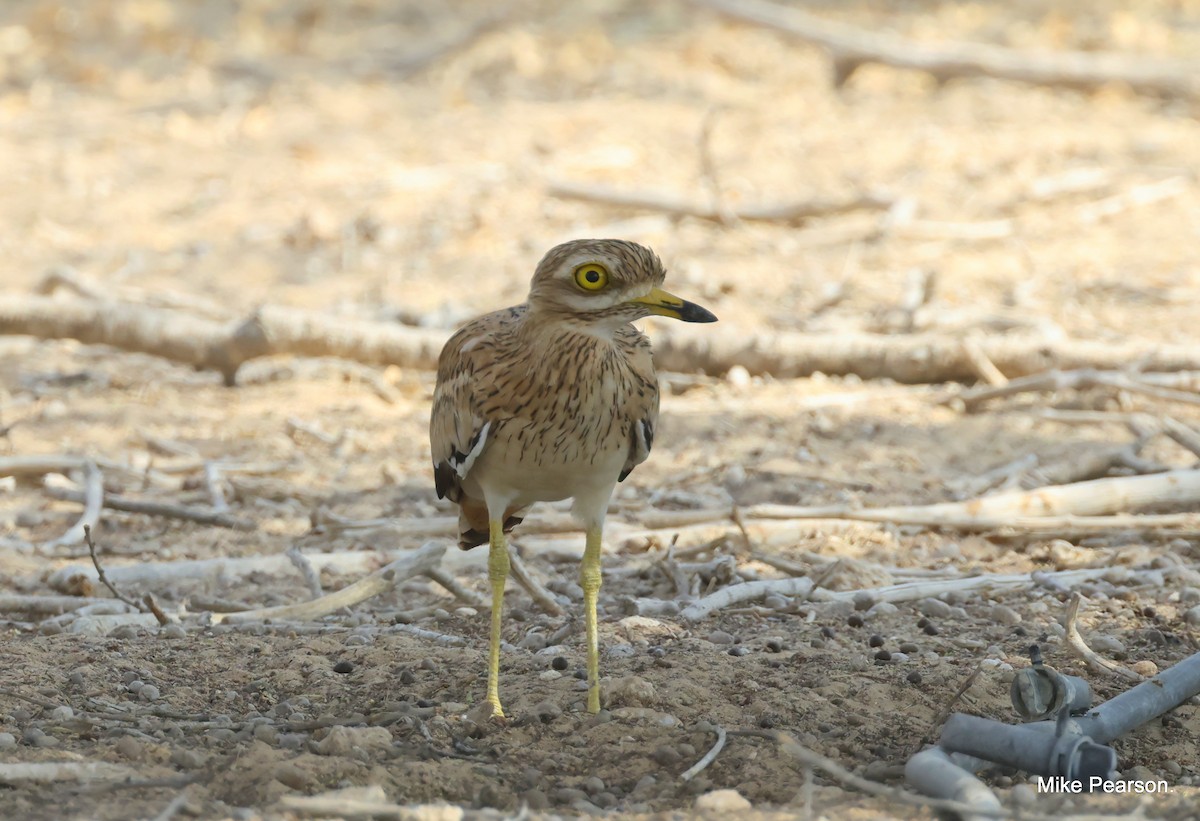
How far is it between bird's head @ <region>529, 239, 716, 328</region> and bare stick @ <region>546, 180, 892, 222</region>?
5787 millimetres

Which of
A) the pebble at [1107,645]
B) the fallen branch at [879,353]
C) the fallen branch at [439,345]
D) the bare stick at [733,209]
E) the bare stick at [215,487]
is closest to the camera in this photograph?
the pebble at [1107,645]

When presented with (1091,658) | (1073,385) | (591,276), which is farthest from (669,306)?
(1073,385)

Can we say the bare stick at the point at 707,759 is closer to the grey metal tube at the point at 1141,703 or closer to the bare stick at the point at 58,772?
the grey metal tube at the point at 1141,703

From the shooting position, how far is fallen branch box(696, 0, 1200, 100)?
1148cm

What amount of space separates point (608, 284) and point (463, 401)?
55 centimetres

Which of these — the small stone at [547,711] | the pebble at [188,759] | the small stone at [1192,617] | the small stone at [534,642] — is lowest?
the pebble at [188,759]

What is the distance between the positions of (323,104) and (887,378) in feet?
22.6

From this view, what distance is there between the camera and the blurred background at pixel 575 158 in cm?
829

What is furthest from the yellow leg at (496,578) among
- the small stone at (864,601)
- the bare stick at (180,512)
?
→ the bare stick at (180,512)

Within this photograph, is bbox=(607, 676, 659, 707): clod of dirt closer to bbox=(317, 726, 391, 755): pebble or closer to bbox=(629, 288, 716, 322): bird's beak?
bbox=(317, 726, 391, 755): pebble

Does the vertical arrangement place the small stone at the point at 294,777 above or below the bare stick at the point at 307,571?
below

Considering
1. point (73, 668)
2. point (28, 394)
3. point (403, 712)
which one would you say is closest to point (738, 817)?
point (403, 712)

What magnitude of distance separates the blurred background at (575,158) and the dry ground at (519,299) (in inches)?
1.7

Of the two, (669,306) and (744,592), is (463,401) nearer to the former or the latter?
(669,306)
